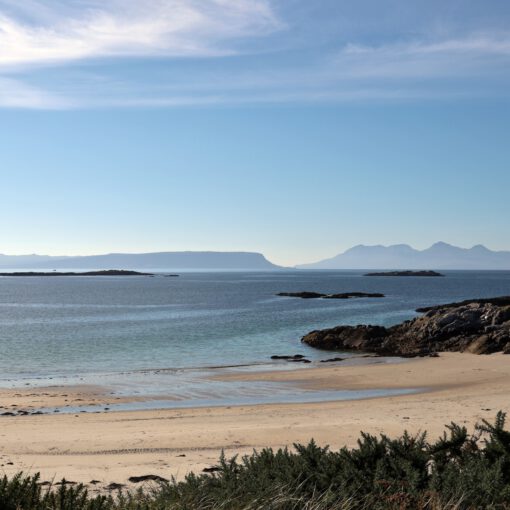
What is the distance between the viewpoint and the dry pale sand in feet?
43.4

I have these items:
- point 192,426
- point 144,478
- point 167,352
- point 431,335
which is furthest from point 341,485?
point 431,335

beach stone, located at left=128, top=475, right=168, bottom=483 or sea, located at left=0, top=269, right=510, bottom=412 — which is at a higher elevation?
beach stone, located at left=128, top=475, right=168, bottom=483

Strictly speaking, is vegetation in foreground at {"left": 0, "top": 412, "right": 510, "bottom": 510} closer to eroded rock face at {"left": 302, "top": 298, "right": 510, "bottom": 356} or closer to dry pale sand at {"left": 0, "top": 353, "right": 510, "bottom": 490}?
dry pale sand at {"left": 0, "top": 353, "right": 510, "bottom": 490}

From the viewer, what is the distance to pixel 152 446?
15094mm

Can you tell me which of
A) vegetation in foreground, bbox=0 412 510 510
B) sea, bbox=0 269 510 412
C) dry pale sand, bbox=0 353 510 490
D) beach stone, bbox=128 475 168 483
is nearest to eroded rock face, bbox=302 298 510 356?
sea, bbox=0 269 510 412

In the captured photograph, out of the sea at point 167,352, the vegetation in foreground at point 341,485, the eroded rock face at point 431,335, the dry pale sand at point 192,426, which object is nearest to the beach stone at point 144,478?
the dry pale sand at point 192,426

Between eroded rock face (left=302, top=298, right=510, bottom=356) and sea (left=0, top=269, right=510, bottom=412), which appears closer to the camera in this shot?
sea (left=0, top=269, right=510, bottom=412)

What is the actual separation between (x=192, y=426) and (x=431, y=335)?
2634cm

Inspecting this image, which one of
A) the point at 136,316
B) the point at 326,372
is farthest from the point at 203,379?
the point at 136,316

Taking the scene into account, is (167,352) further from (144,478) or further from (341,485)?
(341,485)

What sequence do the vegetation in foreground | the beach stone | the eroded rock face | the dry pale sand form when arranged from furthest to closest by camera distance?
1. the eroded rock face
2. the dry pale sand
3. the beach stone
4. the vegetation in foreground

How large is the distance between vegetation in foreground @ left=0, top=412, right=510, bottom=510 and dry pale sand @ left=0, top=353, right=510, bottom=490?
180 inches

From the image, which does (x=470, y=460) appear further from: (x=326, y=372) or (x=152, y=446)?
(x=326, y=372)

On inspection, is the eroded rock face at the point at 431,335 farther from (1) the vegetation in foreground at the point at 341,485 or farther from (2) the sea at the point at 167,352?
(1) the vegetation in foreground at the point at 341,485
